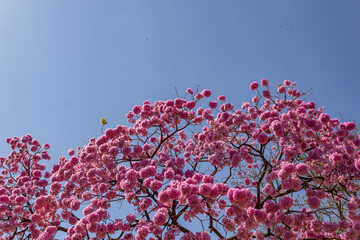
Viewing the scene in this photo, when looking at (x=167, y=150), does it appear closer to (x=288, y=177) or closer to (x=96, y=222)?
(x=96, y=222)

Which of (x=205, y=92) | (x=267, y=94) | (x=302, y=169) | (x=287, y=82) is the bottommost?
(x=302, y=169)

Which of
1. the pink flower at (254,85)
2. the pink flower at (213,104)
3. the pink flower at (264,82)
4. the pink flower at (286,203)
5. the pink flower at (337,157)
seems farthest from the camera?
the pink flower at (264,82)

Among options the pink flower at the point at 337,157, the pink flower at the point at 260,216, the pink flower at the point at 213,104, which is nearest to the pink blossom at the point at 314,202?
the pink flower at the point at 337,157

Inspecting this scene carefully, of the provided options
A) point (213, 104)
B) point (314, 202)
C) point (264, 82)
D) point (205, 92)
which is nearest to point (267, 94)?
point (264, 82)

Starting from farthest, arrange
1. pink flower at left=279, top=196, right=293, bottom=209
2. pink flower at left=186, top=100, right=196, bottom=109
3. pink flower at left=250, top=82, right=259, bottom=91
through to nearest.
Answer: pink flower at left=250, top=82, right=259, bottom=91
pink flower at left=186, top=100, right=196, bottom=109
pink flower at left=279, top=196, right=293, bottom=209

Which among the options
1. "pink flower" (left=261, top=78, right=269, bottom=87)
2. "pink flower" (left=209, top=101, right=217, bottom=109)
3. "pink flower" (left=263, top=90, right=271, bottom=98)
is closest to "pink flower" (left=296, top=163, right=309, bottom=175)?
"pink flower" (left=209, top=101, right=217, bottom=109)

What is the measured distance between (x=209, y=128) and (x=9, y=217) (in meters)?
6.72

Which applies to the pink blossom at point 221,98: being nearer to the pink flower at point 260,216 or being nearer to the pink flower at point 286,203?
the pink flower at point 286,203

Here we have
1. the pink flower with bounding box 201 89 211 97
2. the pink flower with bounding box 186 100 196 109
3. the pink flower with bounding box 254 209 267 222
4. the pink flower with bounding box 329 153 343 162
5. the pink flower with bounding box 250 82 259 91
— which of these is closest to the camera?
the pink flower with bounding box 254 209 267 222

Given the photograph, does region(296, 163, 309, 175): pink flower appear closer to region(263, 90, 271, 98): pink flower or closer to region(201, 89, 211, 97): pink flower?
region(201, 89, 211, 97): pink flower

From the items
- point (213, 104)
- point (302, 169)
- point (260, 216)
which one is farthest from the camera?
point (213, 104)

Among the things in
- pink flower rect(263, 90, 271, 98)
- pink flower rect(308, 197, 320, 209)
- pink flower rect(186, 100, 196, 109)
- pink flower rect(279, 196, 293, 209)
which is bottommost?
pink flower rect(279, 196, 293, 209)

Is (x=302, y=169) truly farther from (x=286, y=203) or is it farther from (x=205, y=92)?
(x=205, y=92)

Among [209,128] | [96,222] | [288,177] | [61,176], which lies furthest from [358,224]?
[61,176]
